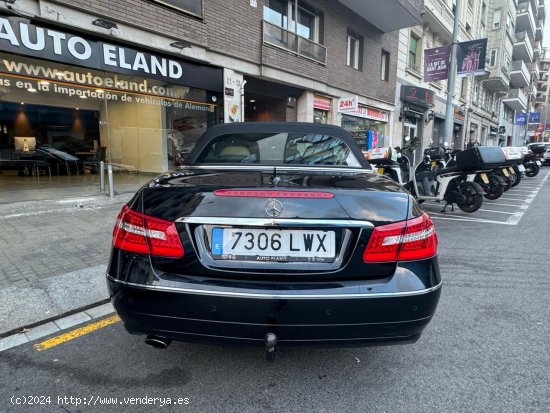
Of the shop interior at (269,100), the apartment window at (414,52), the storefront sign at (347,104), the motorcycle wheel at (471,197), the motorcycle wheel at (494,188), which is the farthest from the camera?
the apartment window at (414,52)

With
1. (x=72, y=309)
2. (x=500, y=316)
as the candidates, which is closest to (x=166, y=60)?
(x=72, y=309)

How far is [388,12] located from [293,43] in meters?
5.28

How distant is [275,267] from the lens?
1789 millimetres

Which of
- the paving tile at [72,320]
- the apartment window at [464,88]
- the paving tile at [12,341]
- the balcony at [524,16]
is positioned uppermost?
the balcony at [524,16]

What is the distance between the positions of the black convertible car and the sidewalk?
176cm

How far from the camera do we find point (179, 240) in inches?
71.0

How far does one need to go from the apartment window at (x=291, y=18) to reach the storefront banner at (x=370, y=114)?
334cm

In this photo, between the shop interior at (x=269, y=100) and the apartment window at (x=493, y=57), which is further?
the apartment window at (x=493, y=57)

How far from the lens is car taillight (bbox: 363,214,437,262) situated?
5.97ft

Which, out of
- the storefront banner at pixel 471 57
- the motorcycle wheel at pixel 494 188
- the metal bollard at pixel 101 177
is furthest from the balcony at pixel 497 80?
the metal bollard at pixel 101 177

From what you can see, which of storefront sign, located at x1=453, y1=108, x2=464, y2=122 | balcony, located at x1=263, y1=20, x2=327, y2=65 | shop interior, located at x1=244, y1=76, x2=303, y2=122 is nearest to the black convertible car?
shop interior, located at x1=244, y1=76, x2=303, y2=122

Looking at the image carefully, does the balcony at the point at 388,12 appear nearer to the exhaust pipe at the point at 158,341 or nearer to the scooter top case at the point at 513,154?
the scooter top case at the point at 513,154

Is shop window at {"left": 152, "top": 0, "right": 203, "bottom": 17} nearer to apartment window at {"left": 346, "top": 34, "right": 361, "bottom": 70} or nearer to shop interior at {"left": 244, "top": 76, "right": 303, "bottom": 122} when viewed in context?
shop interior at {"left": 244, "top": 76, "right": 303, "bottom": 122}

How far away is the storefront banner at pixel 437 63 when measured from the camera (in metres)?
14.0
